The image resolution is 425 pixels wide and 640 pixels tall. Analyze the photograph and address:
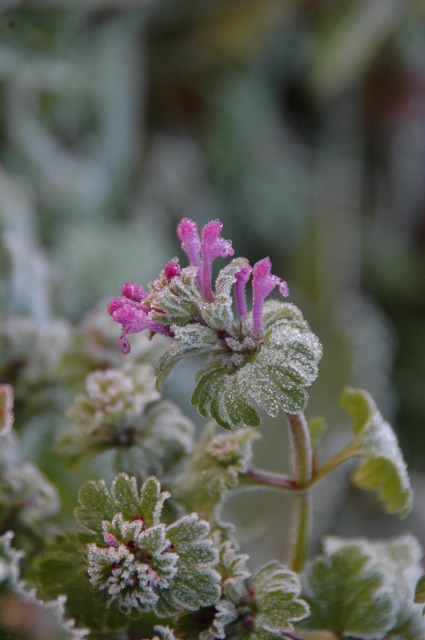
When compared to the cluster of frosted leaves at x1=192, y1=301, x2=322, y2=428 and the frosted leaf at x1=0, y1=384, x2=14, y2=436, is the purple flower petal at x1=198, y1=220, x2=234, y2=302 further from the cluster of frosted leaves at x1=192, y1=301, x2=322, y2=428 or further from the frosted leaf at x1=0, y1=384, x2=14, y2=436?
the frosted leaf at x1=0, y1=384, x2=14, y2=436

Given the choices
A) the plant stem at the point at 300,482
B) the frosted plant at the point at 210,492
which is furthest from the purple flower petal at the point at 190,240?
the plant stem at the point at 300,482

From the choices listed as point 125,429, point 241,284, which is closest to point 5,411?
point 125,429

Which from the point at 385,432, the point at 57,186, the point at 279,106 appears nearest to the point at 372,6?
the point at 279,106

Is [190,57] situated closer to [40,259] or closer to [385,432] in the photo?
[40,259]

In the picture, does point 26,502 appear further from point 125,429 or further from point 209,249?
point 209,249

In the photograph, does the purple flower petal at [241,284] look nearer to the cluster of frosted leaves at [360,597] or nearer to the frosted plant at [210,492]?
the frosted plant at [210,492]
